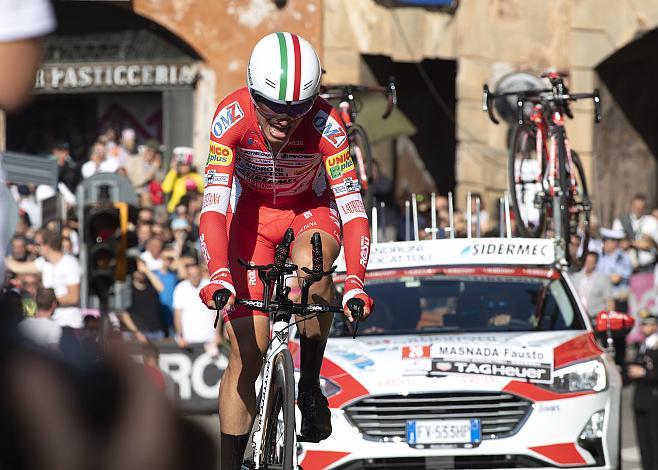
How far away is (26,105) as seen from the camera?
7.09ft

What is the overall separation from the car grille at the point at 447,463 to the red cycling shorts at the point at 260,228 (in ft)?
6.02

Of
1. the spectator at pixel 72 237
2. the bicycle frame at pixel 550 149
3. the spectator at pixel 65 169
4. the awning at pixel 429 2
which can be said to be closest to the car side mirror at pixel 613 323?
the bicycle frame at pixel 550 149

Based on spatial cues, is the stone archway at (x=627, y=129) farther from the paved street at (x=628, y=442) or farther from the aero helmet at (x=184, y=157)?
the paved street at (x=628, y=442)

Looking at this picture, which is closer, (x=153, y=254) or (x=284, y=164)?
(x=284, y=164)

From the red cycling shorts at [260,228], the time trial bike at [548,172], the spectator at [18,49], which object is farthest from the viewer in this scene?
the time trial bike at [548,172]

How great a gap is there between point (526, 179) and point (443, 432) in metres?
4.11

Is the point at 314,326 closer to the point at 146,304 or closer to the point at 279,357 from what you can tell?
the point at 279,357

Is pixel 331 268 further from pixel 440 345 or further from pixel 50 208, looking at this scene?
pixel 50 208

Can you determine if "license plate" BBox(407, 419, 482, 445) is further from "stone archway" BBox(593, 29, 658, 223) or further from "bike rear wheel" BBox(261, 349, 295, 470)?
"stone archway" BBox(593, 29, 658, 223)

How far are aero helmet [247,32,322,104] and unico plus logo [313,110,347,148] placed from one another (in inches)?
15.4

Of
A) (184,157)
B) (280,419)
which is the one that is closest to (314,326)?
(280,419)

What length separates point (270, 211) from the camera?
707 centimetres

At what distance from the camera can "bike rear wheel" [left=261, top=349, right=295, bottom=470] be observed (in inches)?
250

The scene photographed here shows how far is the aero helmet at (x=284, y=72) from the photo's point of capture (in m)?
6.32
